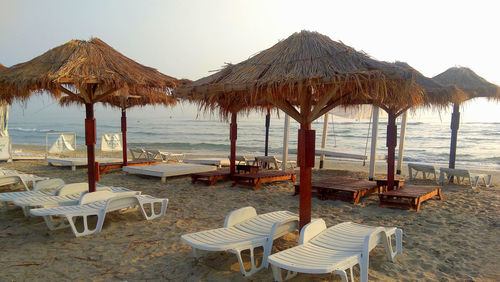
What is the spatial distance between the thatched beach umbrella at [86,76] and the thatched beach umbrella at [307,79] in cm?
158

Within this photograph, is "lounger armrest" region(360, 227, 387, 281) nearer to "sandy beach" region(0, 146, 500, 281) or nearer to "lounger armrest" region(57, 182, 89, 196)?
"sandy beach" region(0, 146, 500, 281)

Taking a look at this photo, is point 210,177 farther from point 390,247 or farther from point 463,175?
point 463,175

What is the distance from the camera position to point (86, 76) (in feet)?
16.2

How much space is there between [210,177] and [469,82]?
717 centimetres

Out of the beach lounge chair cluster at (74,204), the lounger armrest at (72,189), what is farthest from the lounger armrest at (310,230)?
the lounger armrest at (72,189)

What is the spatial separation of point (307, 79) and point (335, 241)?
163cm

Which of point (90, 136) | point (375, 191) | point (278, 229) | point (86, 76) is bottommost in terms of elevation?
point (375, 191)

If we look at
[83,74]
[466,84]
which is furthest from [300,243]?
[466,84]

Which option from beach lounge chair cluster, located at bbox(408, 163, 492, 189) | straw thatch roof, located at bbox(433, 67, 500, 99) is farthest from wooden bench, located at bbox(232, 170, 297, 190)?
straw thatch roof, located at bbox(433, 67, 500, 99)

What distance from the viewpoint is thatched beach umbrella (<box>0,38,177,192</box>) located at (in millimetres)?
4988

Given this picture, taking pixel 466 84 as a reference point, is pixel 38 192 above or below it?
below

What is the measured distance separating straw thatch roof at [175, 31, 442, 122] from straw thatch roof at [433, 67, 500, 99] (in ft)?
20.9

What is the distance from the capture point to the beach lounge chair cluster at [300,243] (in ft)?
9.28

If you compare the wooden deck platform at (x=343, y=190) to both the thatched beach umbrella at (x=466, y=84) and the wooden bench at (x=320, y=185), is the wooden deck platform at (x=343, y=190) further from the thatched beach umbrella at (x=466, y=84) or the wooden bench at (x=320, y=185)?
the thatched beach umbrella at (x=466, y=84)
